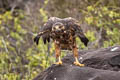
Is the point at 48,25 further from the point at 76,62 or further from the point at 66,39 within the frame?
the point at 76,62

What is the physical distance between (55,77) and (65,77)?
0.22 meters

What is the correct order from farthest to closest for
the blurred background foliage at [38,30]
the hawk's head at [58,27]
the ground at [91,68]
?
the blurred background foliage at [38,30] < the hawk's head at [58,27] < the ground at [91,68]

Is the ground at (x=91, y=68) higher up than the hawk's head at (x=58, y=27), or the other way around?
the hawk's head at (x=58, y=27)

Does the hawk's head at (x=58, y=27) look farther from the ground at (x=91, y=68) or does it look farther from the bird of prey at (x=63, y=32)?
the ground at (x=91, y=68)

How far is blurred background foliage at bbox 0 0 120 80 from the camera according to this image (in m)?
9.91

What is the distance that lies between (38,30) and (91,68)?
742 centimetres

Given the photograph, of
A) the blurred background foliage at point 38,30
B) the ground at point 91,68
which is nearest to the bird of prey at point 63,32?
the ground at point 91,68

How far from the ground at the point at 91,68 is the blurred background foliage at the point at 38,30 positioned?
238cm

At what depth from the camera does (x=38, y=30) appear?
12891 millimetres

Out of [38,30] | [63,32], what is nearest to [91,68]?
[63,32]

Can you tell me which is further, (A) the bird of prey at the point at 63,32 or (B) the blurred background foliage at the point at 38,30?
(B) the blurred background foliage at the point at 38,30

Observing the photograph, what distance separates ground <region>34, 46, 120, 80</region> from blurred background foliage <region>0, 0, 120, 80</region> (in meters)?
2.38

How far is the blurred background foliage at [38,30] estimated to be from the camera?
991 centimetres

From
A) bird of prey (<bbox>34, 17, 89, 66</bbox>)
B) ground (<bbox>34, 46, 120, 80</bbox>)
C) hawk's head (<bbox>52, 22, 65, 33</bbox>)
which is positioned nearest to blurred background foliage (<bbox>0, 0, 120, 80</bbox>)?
ground (<bbox>34, 46, 120, 80</bbox>)
